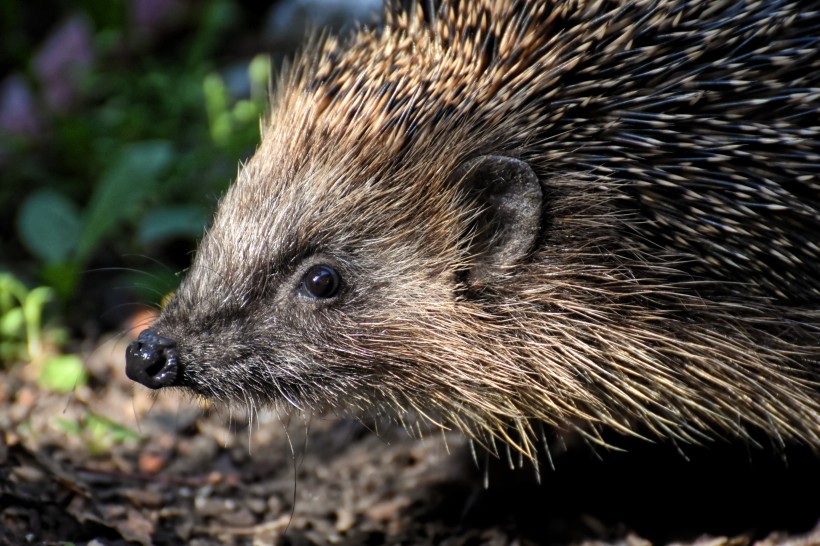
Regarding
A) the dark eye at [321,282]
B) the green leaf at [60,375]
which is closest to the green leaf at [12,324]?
the green leaf at [60,375]

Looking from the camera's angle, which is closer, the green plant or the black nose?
the black nose

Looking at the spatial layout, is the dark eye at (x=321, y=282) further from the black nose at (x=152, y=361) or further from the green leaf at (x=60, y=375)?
the green leaf at (x=60, y=375)

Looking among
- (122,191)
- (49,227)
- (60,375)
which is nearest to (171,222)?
(122,191)

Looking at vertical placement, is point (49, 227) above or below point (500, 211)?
above

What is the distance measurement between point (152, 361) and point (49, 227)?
2.55 meters

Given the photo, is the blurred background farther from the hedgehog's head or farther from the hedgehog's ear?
the hedgehog's ear

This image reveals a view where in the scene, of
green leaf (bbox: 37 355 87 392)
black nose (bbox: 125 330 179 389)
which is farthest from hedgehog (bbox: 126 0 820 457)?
green leaf (bbox: 37 355 87 392)

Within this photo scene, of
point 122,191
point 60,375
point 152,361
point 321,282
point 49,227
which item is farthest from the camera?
point 49,227

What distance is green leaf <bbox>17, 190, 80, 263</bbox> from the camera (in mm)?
5754

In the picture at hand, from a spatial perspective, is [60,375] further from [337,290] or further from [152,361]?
[337,290]

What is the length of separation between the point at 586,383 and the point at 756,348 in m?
0.65

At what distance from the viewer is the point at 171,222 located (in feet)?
19.3

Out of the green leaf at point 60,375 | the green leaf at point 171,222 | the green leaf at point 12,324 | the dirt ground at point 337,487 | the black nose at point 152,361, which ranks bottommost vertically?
the dirt ground at point 337,487

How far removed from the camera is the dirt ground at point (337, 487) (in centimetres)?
402
